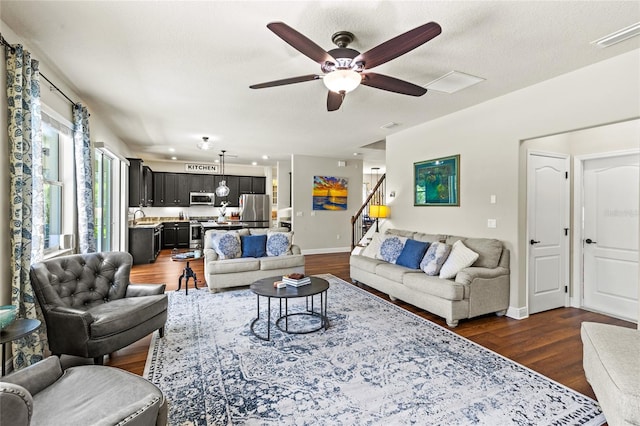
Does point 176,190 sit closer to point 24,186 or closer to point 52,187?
point 52,187

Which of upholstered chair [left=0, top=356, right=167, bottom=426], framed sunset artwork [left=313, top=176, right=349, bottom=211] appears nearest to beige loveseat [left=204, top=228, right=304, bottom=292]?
upholstered chair [left=0, top=356, right=167, bottom=426]

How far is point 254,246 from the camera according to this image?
5.09 metres

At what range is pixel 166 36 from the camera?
7.94 feet

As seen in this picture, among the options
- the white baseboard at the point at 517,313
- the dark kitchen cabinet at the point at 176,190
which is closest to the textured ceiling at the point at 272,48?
the white baseboard at the point at 517,313

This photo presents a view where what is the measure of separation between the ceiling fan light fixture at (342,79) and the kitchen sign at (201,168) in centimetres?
848

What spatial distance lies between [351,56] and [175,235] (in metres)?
8.51

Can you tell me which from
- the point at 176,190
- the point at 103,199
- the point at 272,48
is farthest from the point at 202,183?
the point at 272,48

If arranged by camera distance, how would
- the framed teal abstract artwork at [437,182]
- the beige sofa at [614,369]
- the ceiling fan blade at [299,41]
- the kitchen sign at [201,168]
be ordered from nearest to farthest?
1. the beige sofa at [614,369]
2. the ceiling fan blade at [299,41]
3. the framed teal abstract artwork at [437,182]
4. the kitchen sign at [201,168]

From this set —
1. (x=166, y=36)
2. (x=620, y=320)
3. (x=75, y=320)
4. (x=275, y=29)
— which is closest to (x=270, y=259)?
(x=75, y=320)

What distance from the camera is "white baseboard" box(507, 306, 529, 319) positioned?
12.0ft

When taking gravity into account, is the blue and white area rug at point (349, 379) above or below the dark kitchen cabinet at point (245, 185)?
below

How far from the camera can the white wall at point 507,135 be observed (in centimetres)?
279

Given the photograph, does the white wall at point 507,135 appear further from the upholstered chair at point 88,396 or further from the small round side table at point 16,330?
the small round side table at point 16,330

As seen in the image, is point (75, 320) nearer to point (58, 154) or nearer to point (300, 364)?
point (300, 364)
